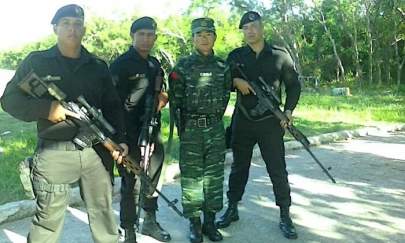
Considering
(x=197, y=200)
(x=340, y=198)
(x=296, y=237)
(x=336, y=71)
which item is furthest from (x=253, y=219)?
(x=336, y=71)

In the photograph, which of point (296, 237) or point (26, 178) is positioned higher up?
point (26, 178)

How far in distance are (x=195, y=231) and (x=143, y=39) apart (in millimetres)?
1753

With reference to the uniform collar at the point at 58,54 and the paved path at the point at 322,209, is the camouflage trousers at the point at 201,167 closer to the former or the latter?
the paved path at the point at 322,209

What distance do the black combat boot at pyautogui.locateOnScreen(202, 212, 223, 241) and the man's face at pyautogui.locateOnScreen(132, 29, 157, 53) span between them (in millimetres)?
1583

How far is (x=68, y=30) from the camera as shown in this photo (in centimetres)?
313

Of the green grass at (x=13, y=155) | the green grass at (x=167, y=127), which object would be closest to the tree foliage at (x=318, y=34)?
the green grass at (x=167, y=127)

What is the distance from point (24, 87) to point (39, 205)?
773mm

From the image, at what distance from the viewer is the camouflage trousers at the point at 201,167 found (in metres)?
4.21

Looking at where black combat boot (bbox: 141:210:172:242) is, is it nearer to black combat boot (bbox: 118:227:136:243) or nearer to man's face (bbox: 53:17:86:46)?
black combat boot (bbox: 118:227:136:243)

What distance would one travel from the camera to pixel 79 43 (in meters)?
3.20

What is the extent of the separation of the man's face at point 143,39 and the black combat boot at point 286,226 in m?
1.97

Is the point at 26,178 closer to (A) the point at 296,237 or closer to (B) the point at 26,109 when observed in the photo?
(B) the point at 26,109

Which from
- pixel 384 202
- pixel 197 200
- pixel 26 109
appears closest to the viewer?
pixel 26 109

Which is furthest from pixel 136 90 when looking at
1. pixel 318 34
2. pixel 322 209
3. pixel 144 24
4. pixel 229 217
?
pixel 318 34
